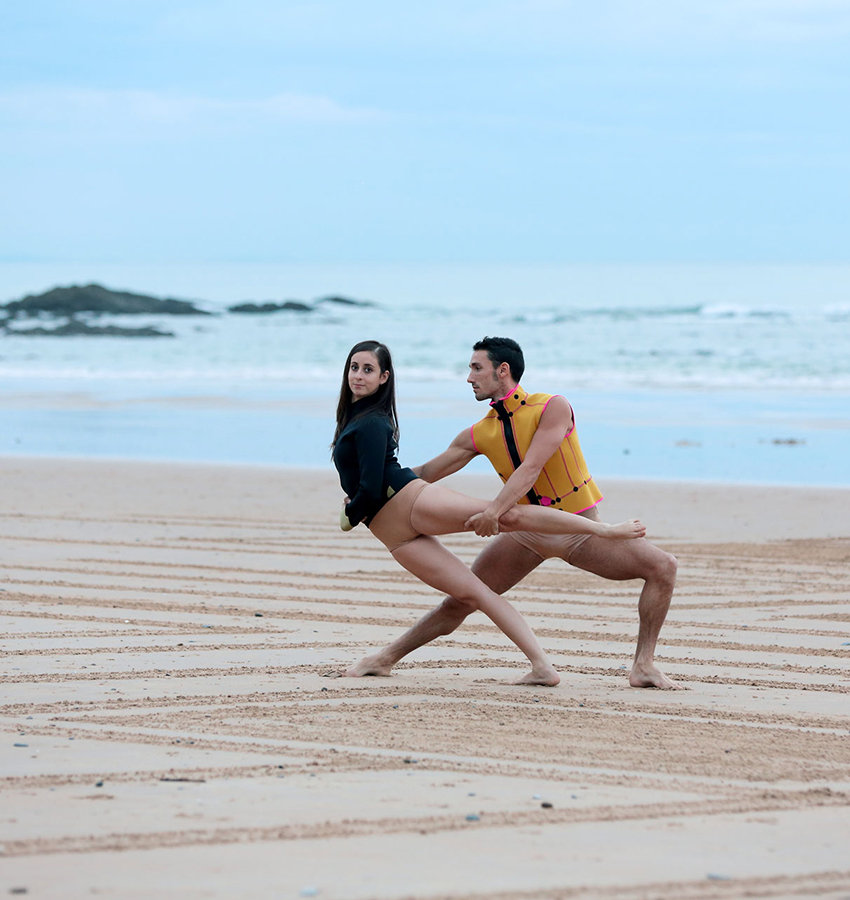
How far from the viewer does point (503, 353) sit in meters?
5.73

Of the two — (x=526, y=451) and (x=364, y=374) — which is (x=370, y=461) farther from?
(x=526, y=451)

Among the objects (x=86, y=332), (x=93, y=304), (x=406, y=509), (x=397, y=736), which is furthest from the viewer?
(x=93, y=304)

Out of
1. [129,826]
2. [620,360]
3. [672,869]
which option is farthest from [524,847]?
[620,360]

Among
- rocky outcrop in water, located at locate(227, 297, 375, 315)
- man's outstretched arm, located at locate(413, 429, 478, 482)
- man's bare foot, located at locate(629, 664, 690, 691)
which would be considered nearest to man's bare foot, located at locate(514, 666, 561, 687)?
man's bare foot, located at locate(629, 664, 690, 691)

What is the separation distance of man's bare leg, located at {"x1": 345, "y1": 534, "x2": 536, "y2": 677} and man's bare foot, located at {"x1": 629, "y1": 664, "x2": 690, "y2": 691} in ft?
2.12

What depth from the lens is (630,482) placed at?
558 inches

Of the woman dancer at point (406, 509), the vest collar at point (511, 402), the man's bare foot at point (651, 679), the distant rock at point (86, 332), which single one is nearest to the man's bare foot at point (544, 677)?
the woman dancer at point (406, 509)

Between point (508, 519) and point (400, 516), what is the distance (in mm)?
470

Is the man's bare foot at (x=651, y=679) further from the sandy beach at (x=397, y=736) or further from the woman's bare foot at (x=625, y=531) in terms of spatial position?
the woman's bare foot at (x=625, y=531)

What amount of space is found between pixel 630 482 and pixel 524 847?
10.8 meters

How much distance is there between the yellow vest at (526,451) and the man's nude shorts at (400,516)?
1.19 ft

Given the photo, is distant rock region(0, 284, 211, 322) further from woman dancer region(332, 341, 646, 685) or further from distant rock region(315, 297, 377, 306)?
woman dancer region(332, 341, 646, 685)

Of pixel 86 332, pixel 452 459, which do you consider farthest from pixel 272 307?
pixel 452 459

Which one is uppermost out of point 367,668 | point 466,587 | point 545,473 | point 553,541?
point 545,473
